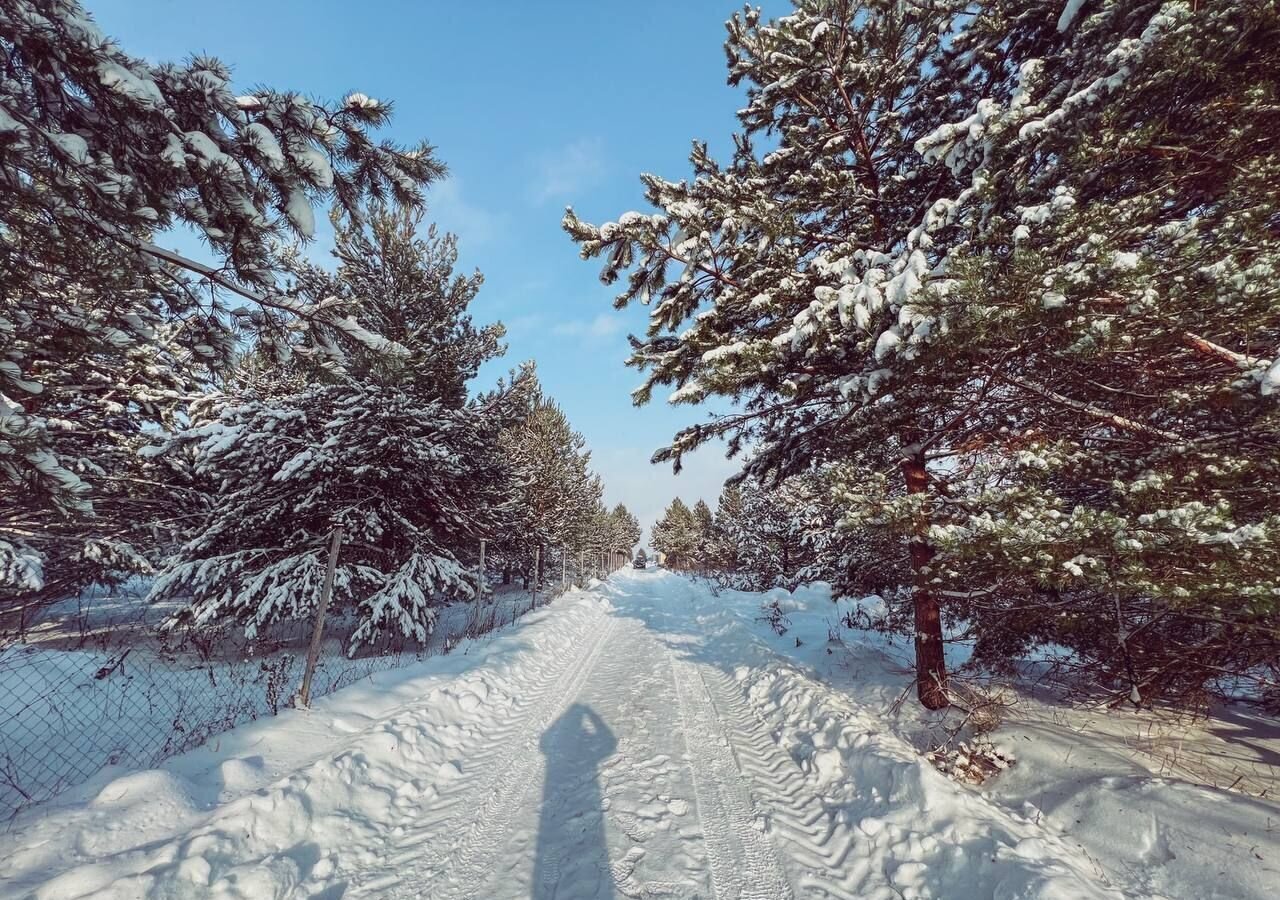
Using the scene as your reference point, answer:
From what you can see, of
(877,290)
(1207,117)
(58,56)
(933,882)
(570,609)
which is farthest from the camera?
(570,609)

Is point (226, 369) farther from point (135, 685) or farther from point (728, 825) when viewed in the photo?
point (135, 685)

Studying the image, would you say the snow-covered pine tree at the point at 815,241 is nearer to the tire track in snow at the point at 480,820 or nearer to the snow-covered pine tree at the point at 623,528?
the tire track in snow at the point at 480,820

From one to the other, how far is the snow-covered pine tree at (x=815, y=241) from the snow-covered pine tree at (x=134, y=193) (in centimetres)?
330

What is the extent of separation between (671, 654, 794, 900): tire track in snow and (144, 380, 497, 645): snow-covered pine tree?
6.30m

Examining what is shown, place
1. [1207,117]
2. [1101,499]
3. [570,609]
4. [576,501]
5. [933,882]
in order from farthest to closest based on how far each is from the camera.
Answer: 1. [576,501]
2. [570,609]
3. [1101,499]
4. [1207,117]
5. [933,882]

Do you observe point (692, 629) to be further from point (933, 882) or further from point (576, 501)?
point (576, 501)

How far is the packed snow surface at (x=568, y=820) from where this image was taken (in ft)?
9.00

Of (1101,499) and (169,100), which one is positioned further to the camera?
(1101,499)

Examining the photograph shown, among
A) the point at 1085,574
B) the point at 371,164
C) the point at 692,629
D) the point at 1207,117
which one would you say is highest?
the point at 1207,117

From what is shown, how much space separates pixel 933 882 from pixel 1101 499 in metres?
4.04

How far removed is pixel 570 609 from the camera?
15312mm

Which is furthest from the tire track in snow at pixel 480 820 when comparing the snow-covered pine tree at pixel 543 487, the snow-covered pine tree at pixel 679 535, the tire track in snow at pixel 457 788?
the snow-covered pine tree at pixel 679 535

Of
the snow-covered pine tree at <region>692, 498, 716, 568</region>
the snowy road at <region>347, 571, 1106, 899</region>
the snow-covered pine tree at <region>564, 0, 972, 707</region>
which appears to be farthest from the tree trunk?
the snow-covered pine tree at <region>692, 498, 716, 568</region>

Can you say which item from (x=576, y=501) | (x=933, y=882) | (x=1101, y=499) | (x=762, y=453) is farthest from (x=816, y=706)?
(x=576, y=501)
